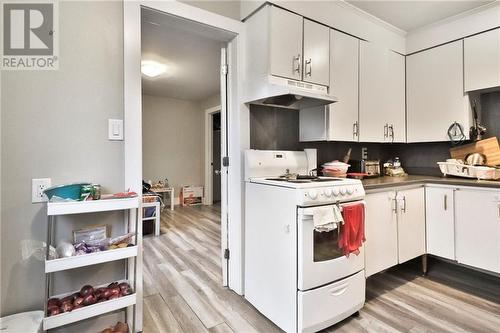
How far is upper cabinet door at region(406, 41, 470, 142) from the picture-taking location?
2.53 meters

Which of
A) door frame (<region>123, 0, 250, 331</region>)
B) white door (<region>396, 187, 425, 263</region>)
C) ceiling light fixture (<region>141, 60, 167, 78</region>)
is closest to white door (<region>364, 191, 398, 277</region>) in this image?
white door (<region>396, 187, 425, 263</region>)

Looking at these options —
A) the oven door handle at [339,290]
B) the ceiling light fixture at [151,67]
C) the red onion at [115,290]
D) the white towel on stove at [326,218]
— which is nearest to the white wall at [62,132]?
the red onion at [115,290]

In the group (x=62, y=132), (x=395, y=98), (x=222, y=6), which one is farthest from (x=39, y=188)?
(x=395, y=98)

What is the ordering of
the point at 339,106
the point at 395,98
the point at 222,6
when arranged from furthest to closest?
the point at 395,98 < the point at 339,106 < the point at 222,6

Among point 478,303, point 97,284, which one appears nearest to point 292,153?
point 97,284

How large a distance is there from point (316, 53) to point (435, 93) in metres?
1.50

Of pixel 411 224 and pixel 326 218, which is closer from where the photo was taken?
pixel 326 218

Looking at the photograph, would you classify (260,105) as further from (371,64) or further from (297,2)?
(371,64)

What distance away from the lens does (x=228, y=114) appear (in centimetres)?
220

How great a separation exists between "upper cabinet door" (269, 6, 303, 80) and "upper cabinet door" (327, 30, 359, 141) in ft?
1.30

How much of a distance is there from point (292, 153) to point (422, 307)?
1.51 metres

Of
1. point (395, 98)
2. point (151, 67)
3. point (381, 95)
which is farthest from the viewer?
point (151, 67)

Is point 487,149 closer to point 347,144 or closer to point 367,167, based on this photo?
point 367,167

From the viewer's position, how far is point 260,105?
222 centimetres
